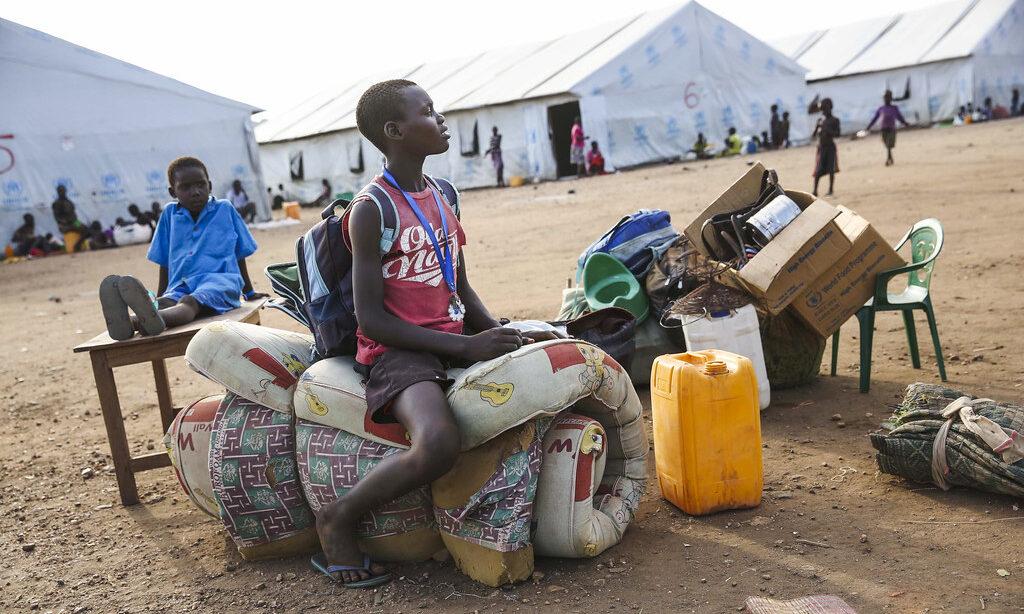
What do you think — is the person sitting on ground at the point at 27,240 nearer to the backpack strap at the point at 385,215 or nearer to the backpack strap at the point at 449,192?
the backpack strap at the point at 449,192

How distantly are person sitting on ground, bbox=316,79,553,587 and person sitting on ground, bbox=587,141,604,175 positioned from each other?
1937 centimetres

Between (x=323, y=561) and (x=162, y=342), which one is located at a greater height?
(x=162, y=342)

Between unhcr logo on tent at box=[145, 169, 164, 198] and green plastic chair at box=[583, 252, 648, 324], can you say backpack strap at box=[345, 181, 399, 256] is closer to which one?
green plastic chair at box=[583, 252, 648, 324]

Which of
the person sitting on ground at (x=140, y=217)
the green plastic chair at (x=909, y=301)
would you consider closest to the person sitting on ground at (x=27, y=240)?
the person sitting on ground at (x=140, y=217)

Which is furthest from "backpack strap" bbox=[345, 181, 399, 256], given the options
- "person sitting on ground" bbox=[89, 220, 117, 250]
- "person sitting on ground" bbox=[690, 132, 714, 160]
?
"person sitting on ground" bbox=[690, 132, 714, 160]

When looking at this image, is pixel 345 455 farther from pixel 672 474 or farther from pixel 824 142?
pixel 824 142

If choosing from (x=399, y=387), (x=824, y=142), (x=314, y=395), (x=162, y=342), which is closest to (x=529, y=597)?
(x=399, y=387)

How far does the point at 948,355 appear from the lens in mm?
4902

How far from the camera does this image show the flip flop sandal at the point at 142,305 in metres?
3.84

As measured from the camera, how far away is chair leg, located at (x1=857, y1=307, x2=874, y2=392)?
14.7 feet

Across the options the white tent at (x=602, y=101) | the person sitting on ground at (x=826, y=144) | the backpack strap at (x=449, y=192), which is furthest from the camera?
the white tent at (x=602, y=101)

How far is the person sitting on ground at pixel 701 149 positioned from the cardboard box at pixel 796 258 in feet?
64.8

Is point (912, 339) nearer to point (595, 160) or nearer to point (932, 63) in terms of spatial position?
point (595, 160)

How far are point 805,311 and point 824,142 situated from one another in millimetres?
8251
